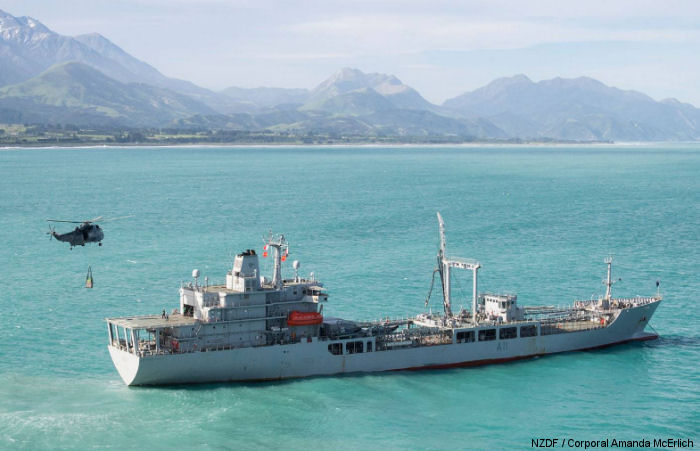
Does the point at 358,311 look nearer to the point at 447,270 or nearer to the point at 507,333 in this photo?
the point at 447,270

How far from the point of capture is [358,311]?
229ft

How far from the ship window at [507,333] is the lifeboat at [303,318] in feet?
46.2

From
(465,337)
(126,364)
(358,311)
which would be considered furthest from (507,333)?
(126,364)

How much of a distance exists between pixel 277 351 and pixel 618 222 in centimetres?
8108

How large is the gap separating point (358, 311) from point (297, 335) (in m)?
12.9

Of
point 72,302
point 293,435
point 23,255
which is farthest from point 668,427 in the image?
point 23,255

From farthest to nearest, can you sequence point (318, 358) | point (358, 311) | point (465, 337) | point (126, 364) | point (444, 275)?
point (358, 311) < point (444, 275) < point (465, 337) < point (318, 358) < point (126, 364)

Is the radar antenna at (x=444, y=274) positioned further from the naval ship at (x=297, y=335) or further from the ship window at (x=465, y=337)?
the ship window at (x=465, y=337)

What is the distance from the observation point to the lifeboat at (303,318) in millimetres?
57094

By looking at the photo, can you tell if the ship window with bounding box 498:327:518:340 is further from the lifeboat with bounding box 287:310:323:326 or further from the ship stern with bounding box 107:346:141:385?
the ship stern with bounding box 107:346:141:385

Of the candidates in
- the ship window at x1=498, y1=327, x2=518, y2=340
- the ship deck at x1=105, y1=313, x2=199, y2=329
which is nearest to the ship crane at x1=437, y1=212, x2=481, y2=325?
the ship window at x1=498, y1=327, x2=518, y2=340

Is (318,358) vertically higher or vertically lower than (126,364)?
lower

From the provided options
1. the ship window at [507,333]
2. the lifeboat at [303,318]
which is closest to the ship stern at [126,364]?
the lifeboat at [303,318]

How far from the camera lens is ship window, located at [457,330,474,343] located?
200 feet
